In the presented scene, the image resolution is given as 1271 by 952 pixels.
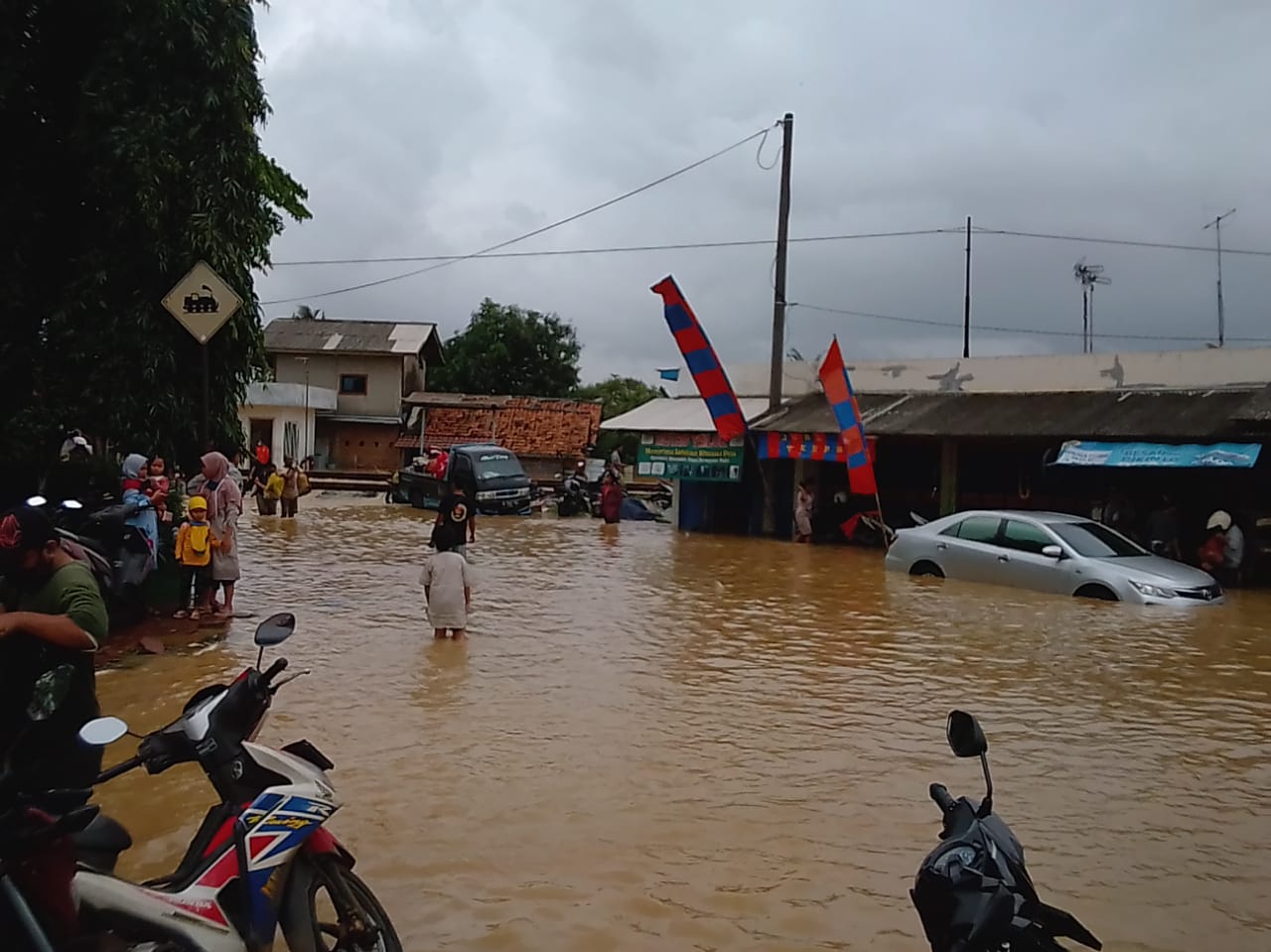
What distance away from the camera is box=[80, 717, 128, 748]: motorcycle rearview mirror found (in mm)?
3361

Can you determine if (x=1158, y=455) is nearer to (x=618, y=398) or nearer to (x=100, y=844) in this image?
(x=100, y=844)

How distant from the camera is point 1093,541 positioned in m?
15.2

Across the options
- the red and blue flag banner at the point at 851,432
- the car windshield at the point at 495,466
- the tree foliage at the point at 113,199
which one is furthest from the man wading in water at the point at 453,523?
the car windshield at the point at 495,466

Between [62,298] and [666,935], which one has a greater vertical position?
[62,298]

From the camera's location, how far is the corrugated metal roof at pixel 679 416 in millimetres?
26844

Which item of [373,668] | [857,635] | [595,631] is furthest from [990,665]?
[373,668]

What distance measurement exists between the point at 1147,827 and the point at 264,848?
15.2 feet

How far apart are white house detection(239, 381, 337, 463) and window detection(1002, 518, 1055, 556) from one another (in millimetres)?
31091

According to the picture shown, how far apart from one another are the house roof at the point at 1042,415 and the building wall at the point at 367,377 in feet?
80.2

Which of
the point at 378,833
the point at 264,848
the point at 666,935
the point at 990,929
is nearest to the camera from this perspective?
the point at 990,929

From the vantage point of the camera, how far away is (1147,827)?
20.5 ft

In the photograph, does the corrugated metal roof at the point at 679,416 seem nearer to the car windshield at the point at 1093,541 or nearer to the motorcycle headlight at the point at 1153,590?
the car windshield at the point at 1093,541

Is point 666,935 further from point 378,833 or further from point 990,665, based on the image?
point 990,665

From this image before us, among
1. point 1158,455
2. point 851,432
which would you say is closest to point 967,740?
point 1158,455
